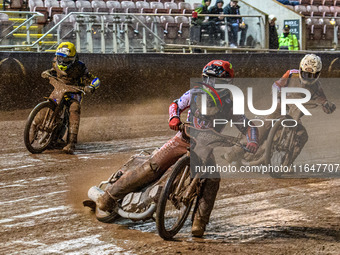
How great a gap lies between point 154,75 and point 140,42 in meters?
1.20

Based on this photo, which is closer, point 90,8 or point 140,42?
point 140,42

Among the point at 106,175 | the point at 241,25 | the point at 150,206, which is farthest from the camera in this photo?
the point at 241,25

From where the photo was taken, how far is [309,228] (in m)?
6.43

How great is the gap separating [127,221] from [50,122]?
4.39 m

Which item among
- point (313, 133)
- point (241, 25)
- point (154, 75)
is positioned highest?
point (241, 25)

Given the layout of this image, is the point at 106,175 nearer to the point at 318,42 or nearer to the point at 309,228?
the point at 309,228

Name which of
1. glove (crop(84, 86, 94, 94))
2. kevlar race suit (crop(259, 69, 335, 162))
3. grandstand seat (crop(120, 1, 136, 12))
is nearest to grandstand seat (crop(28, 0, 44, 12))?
grandstand seat (crop(120, 1, 136, 12))

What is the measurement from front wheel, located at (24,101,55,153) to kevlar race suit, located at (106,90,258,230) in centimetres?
469

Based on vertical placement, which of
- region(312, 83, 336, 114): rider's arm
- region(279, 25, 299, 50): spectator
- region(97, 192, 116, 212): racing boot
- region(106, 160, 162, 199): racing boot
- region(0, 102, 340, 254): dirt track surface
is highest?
region(279, 25, 299, 50): spectator

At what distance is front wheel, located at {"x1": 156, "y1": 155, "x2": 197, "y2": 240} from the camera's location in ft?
18.4

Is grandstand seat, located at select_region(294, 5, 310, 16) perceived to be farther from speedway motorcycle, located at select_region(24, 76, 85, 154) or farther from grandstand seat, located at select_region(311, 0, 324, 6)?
speedway motorcycle, located at select_region(24, 76, 85, 154)

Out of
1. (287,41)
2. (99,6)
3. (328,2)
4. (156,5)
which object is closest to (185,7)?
(156,5)

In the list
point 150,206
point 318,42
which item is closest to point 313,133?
point 318,42

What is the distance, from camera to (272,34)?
17.9 m
